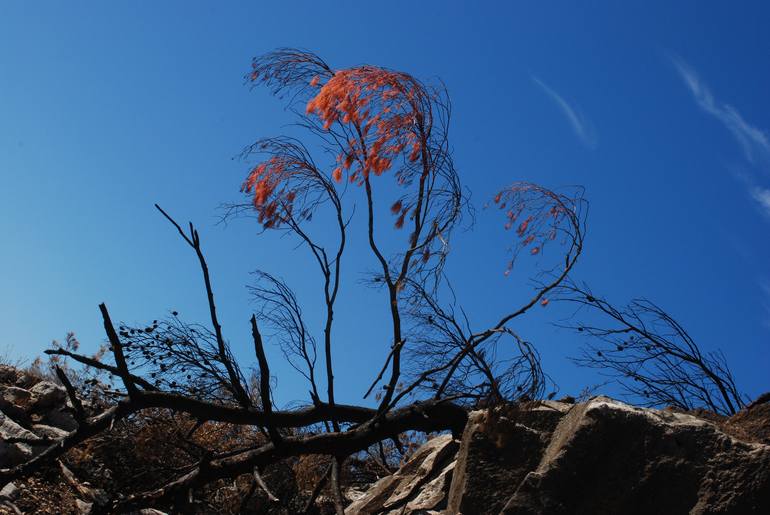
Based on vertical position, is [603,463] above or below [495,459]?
below

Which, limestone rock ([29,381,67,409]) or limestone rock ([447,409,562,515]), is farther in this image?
limestone rock ([29,381,67,409])

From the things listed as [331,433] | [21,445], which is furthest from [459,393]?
[21,445]

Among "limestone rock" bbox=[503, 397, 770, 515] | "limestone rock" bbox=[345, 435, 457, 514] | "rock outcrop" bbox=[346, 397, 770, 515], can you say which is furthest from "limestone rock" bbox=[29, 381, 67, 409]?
"limestone rock" bbox=[503, 397, 770, 515]

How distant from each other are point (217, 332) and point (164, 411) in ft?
11.1

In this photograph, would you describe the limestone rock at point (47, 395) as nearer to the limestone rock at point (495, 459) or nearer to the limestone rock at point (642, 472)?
the limestone rock at point (495, 459)

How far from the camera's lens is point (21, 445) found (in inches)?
357

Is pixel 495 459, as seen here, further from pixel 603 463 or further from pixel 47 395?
pixel 47 395

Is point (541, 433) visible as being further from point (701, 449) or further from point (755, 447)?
point (755, 447)

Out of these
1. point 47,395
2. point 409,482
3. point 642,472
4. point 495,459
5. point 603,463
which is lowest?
point 642,472

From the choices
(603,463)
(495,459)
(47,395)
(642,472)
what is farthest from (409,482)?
(47,395)

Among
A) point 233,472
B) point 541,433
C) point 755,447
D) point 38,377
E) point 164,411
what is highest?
point 38,377

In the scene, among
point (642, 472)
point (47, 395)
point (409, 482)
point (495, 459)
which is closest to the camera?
point (642, 472)

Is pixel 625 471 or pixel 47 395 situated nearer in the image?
pixel 625 471

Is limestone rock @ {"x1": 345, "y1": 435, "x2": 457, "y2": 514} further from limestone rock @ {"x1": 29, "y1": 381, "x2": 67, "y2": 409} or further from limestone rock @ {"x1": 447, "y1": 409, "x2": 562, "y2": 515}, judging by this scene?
limestone rock @ {"x1": 29, "y1": 381, "x2": 67, "y2": 409}
